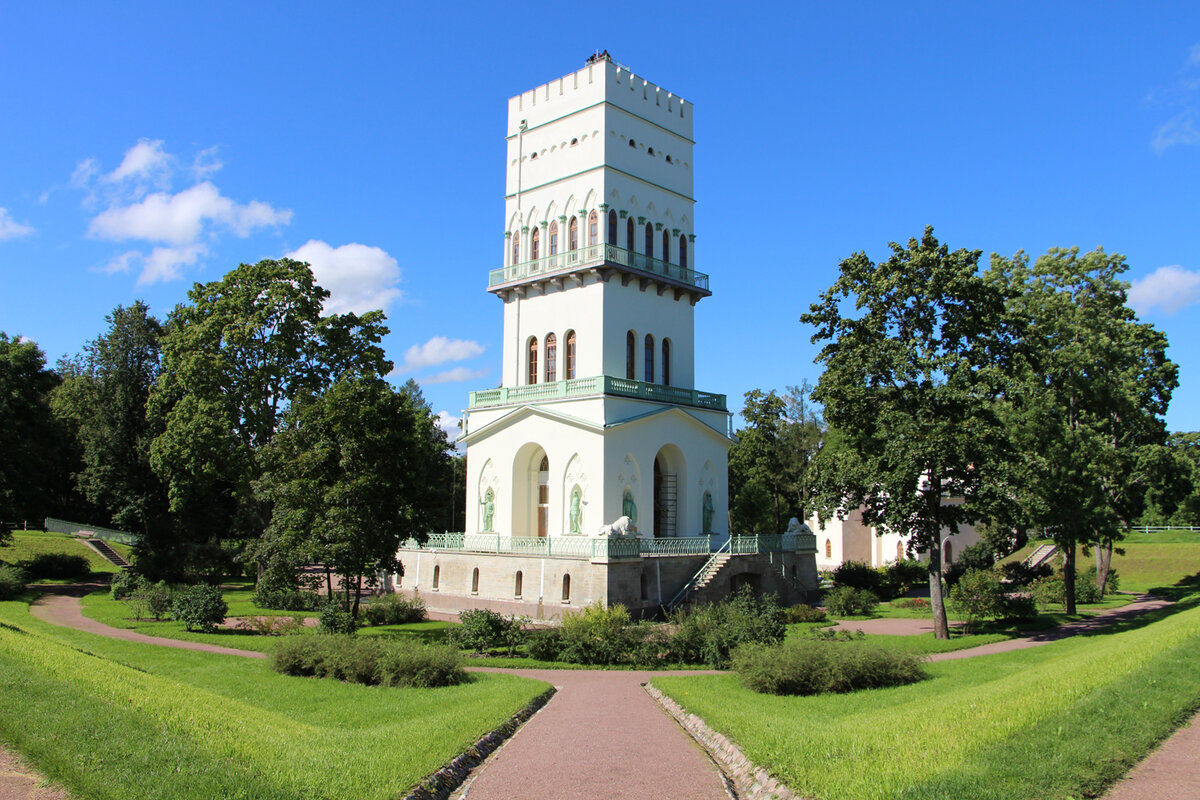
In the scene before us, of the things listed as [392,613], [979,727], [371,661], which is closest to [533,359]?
[392,613]

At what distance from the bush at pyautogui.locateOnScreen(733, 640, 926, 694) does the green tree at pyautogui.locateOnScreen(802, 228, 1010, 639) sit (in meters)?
7.19

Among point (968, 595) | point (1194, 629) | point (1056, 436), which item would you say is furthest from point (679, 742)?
point (1056, 436)

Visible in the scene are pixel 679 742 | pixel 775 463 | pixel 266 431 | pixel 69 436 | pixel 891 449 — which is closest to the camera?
pixel 679 742

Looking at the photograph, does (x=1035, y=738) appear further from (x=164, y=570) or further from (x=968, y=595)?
(x=164, y=570)

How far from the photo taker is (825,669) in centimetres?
1666

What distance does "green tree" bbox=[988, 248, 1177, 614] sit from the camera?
28.3 meters

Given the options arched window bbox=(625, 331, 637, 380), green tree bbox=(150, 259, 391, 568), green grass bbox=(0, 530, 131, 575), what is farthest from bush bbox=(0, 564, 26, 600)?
arched window bbox=(625, 331, 637, 380)

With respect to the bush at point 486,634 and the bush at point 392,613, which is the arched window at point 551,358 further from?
the bush at point 486,634

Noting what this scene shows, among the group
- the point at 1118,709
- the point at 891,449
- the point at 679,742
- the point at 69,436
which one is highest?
the point at 69,436

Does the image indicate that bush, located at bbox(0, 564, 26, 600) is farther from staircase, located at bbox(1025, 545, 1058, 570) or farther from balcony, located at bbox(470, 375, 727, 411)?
staircase, located at bbox(1025, 545, 1058, 570)

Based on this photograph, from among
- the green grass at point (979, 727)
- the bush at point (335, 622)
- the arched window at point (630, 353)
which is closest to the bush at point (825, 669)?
the green grass at point (979, 727)

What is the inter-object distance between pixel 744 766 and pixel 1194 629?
486 inches

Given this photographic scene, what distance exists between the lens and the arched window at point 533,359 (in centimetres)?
3712

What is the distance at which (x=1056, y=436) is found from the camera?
28.7 metres
